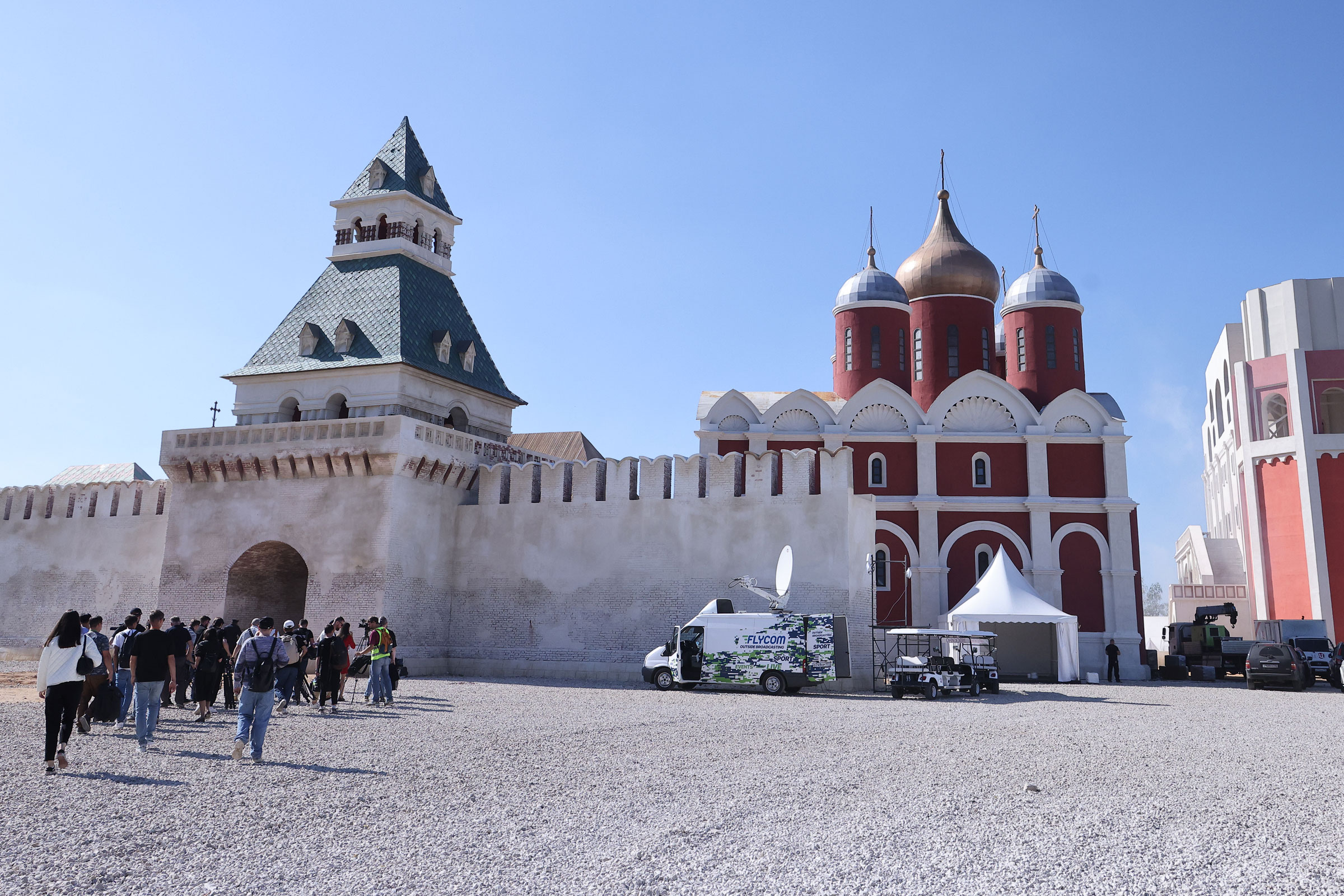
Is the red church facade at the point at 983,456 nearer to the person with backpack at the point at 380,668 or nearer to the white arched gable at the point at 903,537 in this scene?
the white arched gable at the point at 903,537

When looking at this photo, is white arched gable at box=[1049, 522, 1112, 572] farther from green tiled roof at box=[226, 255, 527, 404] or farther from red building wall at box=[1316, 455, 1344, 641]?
green tiled roof at box=[226, 255, 527, 404]

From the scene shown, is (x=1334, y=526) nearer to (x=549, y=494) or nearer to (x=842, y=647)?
(x=842, y=647)

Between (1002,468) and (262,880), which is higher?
(1002,468)

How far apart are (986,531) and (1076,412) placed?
4.88 meters

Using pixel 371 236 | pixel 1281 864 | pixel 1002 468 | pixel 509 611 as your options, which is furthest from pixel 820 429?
pixel 1281 864

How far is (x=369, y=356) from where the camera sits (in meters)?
26.4

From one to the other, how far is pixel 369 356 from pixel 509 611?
24.6 ft

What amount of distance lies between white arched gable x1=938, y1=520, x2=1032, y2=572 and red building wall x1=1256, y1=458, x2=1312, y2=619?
31.9 ft

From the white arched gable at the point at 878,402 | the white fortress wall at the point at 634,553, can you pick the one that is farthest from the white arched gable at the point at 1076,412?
the white fortress wall at the point at 634,553

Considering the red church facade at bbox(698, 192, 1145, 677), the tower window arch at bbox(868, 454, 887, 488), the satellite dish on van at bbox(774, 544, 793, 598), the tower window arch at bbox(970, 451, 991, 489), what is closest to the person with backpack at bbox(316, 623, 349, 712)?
the satellite dish on van at bbox(774, 544, 793, 598)

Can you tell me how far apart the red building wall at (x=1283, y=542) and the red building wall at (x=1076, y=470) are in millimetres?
7409

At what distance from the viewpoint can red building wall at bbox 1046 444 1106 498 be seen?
105ft

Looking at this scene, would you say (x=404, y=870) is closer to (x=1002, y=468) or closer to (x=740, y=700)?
(x=740, y=700)

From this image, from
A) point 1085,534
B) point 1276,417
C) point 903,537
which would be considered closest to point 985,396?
point 1085,534
